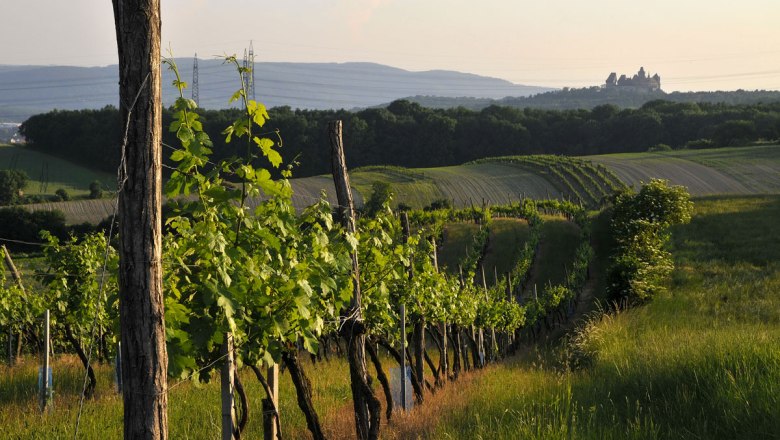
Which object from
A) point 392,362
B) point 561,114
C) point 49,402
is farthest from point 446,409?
point 561,114

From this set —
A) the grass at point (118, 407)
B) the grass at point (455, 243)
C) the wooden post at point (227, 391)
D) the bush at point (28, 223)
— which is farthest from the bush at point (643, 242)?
the bush at point (28, 223)

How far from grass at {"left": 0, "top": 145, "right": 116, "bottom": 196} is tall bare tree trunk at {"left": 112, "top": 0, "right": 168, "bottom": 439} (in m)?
74.3

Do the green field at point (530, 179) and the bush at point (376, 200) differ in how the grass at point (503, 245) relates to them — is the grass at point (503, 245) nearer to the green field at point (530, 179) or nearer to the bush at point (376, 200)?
the bush at point (376, 200)

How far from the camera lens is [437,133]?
3804 inches

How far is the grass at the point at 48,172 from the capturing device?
77188mm

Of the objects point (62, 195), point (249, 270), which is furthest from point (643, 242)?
point (62, 195)

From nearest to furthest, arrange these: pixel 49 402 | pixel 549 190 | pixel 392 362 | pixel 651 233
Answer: pixel 49 402
pixel 392 362
pixel 651 233
pixel 549 190

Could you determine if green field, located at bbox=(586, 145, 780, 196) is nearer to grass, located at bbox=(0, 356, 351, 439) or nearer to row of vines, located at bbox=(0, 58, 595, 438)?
grass, located at bbox=(0, 356, 351, 439)

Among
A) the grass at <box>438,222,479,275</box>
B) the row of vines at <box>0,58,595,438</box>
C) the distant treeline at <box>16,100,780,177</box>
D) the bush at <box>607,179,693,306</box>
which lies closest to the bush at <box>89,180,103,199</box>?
the distant treeline at <box>16,100,780,177</box>

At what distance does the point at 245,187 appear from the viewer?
650cm

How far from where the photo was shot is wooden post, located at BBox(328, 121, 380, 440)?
796cm

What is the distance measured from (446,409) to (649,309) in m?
15.0

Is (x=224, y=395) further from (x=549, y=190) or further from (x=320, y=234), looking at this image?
(x=549, y=190)

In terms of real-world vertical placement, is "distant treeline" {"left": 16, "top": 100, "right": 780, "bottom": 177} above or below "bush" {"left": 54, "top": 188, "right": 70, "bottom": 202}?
above
